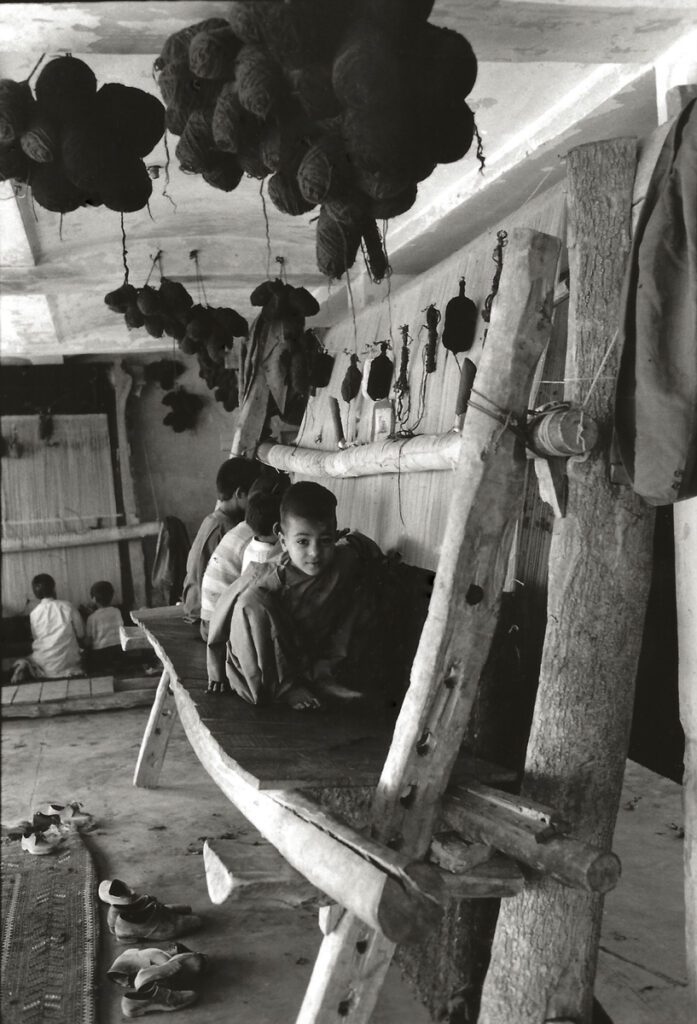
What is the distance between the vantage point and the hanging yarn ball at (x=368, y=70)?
2.06 meters

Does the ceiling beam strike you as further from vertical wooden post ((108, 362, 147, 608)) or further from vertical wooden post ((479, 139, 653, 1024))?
vertical wooden post ((108, 362, 147, 608))

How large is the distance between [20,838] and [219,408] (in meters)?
5.71

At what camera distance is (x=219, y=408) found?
9.94m

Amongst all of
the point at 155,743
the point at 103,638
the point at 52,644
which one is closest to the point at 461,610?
the point at 155,743

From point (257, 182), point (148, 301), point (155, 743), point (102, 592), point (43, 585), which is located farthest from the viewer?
point (102, 592)

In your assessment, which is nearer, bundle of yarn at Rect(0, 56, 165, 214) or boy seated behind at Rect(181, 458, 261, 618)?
bundle of yarn at Rect(0, 56, 165, 214)

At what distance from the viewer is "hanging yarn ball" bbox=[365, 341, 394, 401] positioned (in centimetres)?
523

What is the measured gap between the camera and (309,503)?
3.47m

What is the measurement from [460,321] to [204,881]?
9.69 feet

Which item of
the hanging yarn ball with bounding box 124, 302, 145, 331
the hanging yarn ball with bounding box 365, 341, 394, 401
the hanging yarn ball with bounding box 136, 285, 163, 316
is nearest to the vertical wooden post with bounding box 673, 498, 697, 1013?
the hanging yarn ball with bounding box 365, 341, 394, 401

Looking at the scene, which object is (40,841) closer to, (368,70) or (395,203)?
(395,203)

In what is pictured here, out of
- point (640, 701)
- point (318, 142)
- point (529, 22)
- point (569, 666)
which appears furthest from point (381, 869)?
point (640, 701)

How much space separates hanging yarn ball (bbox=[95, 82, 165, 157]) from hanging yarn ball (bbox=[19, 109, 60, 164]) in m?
0.15

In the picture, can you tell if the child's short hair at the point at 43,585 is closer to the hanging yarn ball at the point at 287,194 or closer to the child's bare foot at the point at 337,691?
the child's bare foot at the point at 337,691
